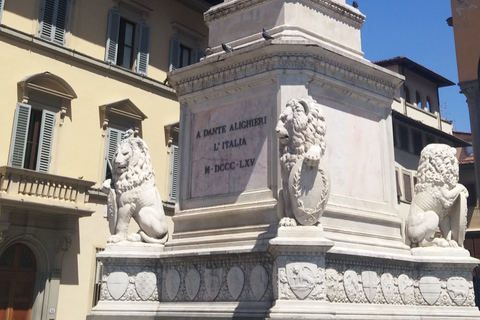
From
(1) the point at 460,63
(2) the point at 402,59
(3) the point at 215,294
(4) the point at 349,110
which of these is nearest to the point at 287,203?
(3) the point at 215,294

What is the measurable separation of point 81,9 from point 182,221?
14.9 m

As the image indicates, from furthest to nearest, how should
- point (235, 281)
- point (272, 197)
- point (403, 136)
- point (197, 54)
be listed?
point (403, 136) → point (197, 54) → point (272, 197) → point (235, 281)

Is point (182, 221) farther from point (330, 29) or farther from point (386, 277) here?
point (330, 29)

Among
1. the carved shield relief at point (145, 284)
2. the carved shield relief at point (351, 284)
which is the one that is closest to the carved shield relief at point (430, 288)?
the carved shield relief at point (351, 284)

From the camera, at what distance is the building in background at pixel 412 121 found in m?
31.3

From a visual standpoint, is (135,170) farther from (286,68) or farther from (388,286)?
(388,286)

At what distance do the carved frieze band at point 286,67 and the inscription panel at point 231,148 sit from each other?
0.38 meters

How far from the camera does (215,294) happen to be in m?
6.78

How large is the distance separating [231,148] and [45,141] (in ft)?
41.2

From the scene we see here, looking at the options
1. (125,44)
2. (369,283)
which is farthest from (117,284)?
(125,44)

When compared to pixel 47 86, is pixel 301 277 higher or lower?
lower

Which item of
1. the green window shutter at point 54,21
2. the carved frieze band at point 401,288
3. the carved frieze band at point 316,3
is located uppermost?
the green window shutter at point 54,21

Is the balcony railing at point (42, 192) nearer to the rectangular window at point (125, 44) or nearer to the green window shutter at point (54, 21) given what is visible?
the green window shutter at point (54, 21)

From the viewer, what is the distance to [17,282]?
17.3 m
